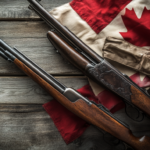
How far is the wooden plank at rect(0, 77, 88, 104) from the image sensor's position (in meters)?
1.21

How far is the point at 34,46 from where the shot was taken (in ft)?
4.14

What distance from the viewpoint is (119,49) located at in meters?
1.11

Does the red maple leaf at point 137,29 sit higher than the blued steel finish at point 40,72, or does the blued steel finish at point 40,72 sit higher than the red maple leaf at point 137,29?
the red maple leaf at point 137,29

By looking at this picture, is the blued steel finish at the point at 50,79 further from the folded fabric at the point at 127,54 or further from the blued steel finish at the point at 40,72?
the folded fabric at the point at 127,54

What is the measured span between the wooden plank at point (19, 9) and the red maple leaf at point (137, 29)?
0.55 metres

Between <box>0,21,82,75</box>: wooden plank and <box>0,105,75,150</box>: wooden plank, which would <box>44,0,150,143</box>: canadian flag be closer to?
<box>0,105,75,150</box>: wooden plank

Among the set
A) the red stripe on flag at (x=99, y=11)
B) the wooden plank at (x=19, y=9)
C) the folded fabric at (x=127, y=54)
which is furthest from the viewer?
the wooden plank at (x=19, y=9)

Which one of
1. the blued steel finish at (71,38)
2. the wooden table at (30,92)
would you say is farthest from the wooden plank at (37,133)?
the blued steel finish at (71,38)

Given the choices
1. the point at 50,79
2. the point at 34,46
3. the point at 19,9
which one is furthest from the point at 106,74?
the point at 19,9

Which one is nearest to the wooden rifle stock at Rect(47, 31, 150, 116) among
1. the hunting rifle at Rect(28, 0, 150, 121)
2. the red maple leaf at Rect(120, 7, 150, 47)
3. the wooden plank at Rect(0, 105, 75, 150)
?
the hunting rifle at Rect(28, 0, 150, 121)

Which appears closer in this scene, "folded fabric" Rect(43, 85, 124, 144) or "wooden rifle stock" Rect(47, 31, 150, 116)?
"wooden rifle stock" Rect(47, 31, 150, 116)

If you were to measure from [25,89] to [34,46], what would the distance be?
361 mm

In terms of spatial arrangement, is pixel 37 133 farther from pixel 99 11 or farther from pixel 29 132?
pixel 99 11

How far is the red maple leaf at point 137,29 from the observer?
3.69 feet
